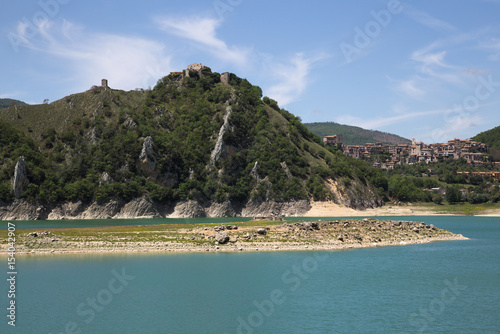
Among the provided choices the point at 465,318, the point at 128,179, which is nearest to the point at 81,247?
the point at 465,318

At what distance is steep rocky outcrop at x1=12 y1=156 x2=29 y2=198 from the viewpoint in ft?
430

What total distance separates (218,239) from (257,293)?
22547 millimetres

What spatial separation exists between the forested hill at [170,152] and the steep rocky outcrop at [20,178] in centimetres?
30

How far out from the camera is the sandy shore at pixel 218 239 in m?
57.9

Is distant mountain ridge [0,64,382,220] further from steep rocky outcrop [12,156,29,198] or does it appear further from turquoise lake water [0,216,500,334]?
turquoise lake water [0,216,500,334]

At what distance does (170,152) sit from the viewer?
158m

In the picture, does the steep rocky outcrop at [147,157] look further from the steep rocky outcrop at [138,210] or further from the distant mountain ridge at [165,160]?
the steep rocky outcrop at [138,210]

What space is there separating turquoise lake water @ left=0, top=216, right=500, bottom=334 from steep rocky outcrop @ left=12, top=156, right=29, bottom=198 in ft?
281

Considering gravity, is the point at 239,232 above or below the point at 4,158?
below

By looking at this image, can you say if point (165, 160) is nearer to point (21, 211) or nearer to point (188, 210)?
point (188, 210)

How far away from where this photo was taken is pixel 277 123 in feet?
583


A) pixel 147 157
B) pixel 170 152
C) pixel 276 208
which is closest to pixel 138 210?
pixel 147 157

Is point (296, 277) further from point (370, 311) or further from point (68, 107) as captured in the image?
point (68, 107)

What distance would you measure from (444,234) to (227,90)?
119 meters
